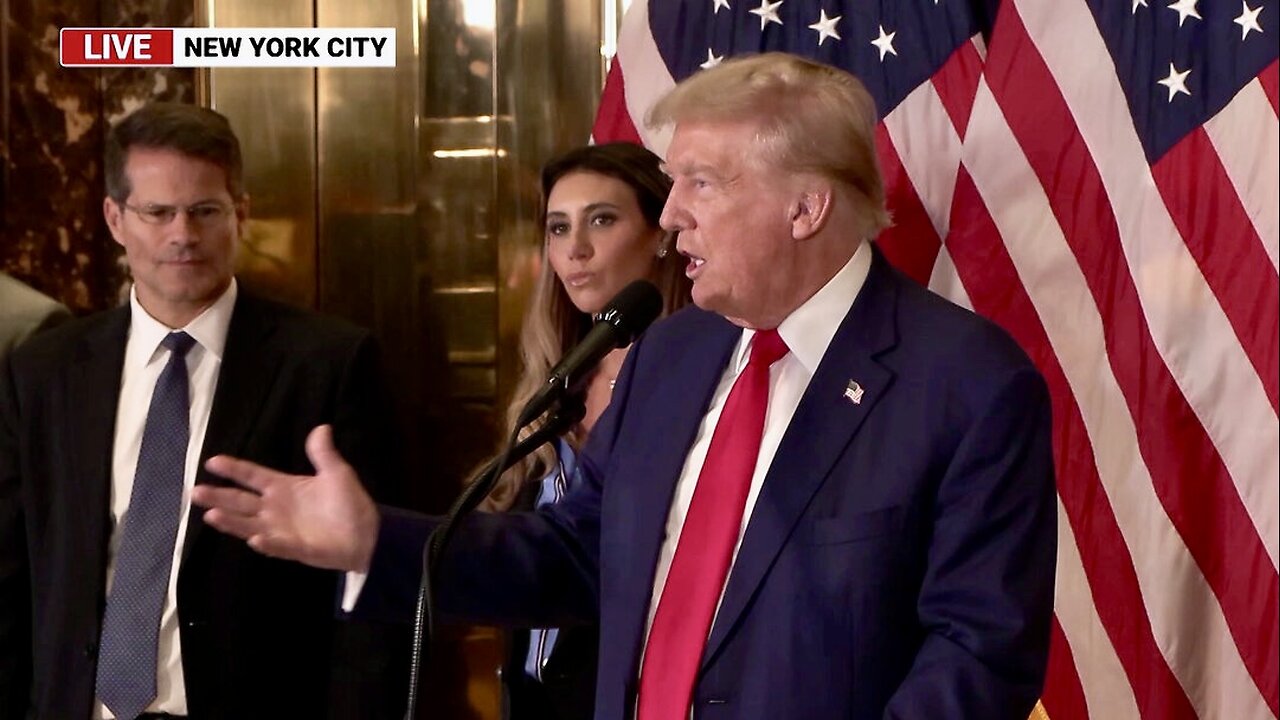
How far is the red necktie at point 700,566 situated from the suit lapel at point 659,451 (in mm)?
34

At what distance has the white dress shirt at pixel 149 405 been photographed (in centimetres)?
299

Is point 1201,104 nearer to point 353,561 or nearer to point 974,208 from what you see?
point 974,208

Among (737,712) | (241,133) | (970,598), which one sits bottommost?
(737,712)

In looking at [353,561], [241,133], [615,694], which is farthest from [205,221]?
[615,694]

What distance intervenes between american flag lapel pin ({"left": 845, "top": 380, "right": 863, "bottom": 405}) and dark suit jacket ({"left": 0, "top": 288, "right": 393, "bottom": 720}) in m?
1.39

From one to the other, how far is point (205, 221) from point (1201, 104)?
186 cm

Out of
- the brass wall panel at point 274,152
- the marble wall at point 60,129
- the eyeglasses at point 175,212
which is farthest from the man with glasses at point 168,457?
the marble wall at point 60,129

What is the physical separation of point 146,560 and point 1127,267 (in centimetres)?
182

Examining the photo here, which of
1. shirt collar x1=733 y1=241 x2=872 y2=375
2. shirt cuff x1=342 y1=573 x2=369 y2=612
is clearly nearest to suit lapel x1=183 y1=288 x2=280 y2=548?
shirt cuff x1=342 y1=573 x2=369 y2=612

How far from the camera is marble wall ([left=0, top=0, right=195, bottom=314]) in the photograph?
3760 mm

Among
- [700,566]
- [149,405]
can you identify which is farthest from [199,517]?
[700,566]

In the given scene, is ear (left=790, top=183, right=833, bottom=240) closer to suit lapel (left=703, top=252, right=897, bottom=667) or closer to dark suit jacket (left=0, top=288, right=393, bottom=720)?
suit lapel (left=703, top=252, right=897, bottom=667)

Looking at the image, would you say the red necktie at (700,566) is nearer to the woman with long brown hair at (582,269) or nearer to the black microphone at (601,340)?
the black microphone at (601,340)

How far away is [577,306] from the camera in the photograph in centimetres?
312
